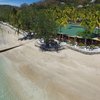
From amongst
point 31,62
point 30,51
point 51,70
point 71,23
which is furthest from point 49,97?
point 71,23

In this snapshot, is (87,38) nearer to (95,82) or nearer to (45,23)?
(45,23)

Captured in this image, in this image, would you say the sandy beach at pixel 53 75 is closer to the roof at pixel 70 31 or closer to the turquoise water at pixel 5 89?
the turquoise water at pixel 5 89

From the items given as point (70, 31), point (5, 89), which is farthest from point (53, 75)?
point (70, 31)

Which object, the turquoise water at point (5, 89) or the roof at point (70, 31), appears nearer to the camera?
the turquoise water at point (5, 89)

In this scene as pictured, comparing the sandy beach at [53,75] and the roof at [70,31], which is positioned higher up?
the roof at [70,31]

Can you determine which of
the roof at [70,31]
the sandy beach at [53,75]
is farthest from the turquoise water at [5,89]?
the roof at [70,31]

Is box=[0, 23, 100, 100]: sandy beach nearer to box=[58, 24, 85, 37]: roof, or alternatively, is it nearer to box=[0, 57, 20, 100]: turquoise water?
box=[0, 57, 20, 100]: turquoise water

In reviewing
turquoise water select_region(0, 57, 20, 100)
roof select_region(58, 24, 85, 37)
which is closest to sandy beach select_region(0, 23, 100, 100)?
turquoise water select_region(0, 57, 20, 100)

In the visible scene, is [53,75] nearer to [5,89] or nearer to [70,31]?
[5,89]
